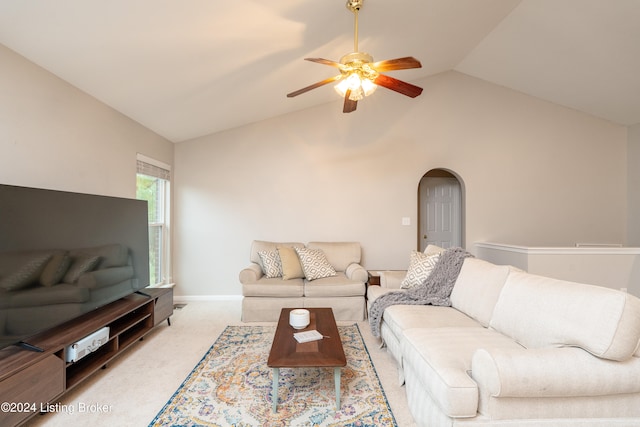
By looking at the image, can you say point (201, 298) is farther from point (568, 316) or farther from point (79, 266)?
point (568, 316)

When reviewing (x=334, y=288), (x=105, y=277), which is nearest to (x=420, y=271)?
(x=334, y=288)

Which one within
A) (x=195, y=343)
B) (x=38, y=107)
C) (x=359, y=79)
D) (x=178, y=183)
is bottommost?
(x=195, y=343)

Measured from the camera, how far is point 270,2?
2.07 m

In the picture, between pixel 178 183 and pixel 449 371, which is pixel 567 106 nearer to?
pixel 449 371

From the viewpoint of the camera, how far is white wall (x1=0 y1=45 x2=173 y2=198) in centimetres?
192

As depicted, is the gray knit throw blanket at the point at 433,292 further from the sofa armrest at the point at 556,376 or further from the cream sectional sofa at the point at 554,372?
the sofa armrest at the point at 556,376

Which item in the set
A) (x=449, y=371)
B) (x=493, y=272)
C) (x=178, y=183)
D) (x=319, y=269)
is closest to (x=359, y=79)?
(x=493, y=272)

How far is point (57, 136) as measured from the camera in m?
2.28

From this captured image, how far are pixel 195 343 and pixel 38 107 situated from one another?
2287 millimetres

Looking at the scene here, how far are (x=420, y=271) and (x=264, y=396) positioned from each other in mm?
1810

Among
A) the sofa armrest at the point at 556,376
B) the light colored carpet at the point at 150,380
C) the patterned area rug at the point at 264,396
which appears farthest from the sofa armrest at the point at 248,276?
the sofa armrest at the point at 556,376

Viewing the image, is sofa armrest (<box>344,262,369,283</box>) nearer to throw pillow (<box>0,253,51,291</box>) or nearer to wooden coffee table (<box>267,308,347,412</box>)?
wooden coffee table (<box>267,308,347,412</box>)

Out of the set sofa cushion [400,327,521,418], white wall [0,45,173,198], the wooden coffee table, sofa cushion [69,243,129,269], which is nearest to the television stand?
sofa cushion [69,243,129,269]

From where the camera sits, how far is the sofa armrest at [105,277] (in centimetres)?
214
